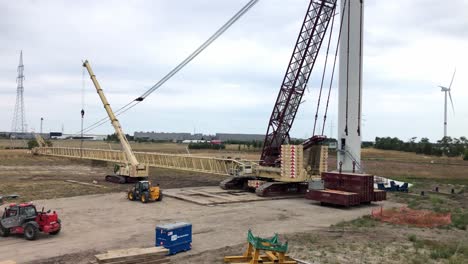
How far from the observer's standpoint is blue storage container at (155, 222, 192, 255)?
14.5 m

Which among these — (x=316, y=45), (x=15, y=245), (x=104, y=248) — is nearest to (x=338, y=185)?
(x=316, y=45)

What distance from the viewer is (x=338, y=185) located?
94.6 ft

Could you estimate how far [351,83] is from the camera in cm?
3052

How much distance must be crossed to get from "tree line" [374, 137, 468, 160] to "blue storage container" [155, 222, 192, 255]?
9018 cm

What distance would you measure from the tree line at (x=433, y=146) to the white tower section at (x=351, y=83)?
71.7 meters

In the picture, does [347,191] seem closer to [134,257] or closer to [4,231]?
[134,257]

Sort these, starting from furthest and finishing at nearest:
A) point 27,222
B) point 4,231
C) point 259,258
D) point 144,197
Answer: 1. point 144,197
2. point 4,231
3. point 27,222
4. point 259,258

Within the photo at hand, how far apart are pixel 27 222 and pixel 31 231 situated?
62cm

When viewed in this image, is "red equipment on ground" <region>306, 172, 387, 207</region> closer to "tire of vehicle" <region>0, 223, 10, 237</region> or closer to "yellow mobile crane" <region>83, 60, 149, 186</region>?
"yellow mobile crane" <region>83, 60, 149, 186</region>

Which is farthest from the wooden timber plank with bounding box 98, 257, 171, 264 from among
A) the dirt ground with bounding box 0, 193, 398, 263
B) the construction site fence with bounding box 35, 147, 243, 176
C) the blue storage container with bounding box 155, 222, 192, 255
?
the construction site fence with bounding box 35, 147, 243, 176

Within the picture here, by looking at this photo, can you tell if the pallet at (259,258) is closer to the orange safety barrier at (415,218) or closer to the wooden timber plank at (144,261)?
the wooden timber plank at (144,261)

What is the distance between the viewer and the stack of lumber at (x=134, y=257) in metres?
11.4

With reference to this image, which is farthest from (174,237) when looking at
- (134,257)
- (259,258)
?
(259,258)

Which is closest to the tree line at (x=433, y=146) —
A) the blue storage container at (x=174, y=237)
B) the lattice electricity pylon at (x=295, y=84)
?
the lattice electricity pylon at (x=295, y=84)
